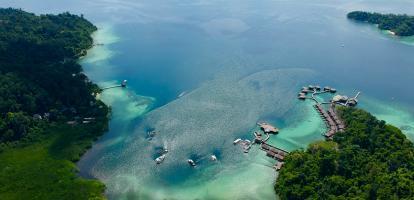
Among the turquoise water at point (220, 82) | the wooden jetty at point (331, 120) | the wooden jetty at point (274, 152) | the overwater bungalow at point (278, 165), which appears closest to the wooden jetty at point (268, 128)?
the turquoise water at point (220, 82)

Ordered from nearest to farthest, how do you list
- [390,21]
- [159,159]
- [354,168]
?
1. [354,168]
2. [159,159]
3. [390,21]

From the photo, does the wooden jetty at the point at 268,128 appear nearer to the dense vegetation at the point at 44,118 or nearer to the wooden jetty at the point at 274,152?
the wooden jetty at the point at 274,152

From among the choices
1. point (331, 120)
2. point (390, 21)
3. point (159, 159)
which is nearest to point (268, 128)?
point (331, 120)

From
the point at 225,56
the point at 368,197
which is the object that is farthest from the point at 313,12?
the point at 368,197

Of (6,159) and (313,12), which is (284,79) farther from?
(313,12)

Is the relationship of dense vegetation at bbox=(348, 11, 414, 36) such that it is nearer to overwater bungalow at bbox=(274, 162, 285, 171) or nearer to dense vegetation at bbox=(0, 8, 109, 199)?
overwater bungalow at bbox=(274, 162, 285, 171)

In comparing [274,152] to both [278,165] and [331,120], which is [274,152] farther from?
[331,120]
